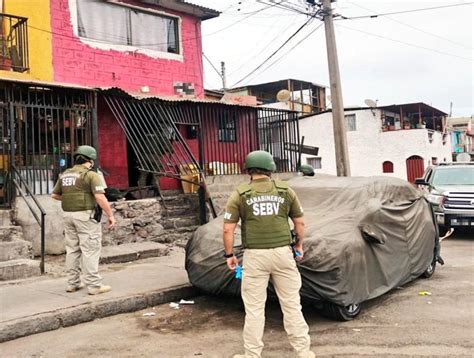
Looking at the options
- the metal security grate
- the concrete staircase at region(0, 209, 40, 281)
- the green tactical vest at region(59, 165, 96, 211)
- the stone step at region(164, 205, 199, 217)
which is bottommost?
the concrete staircase at region(0, 209, 40, 281)

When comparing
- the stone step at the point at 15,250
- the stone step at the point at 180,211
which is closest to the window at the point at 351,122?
the stone step at the point at 180,211

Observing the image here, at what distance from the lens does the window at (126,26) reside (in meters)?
11.7

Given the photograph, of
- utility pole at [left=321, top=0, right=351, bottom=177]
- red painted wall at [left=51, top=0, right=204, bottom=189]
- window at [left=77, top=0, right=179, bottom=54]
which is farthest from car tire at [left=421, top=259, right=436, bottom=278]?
window at [left=77, top=0, right=179, bottom=54]

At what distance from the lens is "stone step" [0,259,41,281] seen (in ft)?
22.2

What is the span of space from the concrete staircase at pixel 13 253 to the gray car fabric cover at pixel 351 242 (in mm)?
2724

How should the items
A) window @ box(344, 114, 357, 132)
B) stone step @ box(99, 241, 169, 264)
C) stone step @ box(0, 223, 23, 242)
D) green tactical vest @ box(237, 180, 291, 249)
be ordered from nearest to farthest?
green tactical vest @ box(237, 180, 291, 249)
stone step @ box(0, 223, 23, 242)
stone step @ box(99, 241, 169, 264)
window @ box(344, 114, 357, 132)

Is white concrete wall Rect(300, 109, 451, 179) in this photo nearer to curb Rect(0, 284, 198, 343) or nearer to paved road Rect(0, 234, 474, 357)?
curb Rect(0, 284, 198, 343)

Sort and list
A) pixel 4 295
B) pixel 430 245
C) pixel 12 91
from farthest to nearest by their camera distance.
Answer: pixel 12 91 → pixel 430 245 → pixel 4 295

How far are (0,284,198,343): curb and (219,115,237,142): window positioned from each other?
Answer: 6.85m

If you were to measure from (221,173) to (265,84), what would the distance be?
22.2m

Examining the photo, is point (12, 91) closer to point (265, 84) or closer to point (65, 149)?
point (65, 149)

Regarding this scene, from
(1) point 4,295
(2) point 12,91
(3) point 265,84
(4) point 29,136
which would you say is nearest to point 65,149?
(4) point 29,136

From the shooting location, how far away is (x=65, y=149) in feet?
30.1

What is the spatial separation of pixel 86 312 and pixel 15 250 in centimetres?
279
